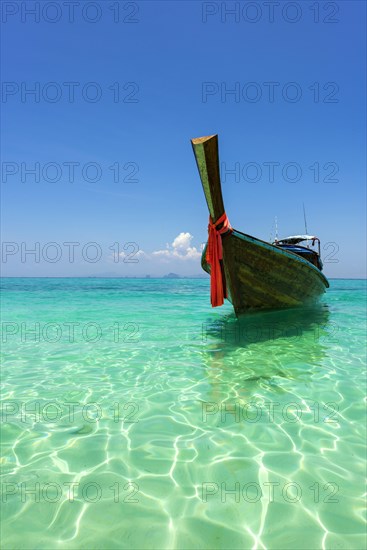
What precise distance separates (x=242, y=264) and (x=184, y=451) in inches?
231

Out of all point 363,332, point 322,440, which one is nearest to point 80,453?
point 322,440

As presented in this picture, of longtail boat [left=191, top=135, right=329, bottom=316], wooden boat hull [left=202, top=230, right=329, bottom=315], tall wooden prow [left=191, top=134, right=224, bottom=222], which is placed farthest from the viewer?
wooden boat hull [left=202, top=230, right=329, bottom=315]

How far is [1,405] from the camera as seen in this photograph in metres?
3.92

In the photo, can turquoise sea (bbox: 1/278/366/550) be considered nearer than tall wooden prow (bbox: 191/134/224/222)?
Yes

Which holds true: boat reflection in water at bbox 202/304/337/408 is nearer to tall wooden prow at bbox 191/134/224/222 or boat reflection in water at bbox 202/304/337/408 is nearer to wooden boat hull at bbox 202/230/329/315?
wooden boat hull at bbox 202/230/329/315

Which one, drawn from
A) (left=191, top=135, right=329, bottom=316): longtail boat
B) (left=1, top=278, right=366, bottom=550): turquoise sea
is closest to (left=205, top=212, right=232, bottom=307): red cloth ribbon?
(left=191, top=135, right=329, bottom=316): longtail boat

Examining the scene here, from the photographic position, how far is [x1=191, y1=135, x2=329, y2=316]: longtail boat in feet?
20.8

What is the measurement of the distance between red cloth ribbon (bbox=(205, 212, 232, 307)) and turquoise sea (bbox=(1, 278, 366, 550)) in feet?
5.60

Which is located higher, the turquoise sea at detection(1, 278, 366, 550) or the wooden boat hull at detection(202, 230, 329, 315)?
the wooden boat hull at detection(202, 230, 329, 315)

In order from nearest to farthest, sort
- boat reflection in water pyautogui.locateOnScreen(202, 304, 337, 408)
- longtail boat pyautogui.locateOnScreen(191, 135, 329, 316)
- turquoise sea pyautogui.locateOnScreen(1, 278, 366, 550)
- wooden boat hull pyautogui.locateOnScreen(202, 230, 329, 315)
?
1. turquoise sea pyautogui.locateOnScreen(1, 278, 366, 550)
2. boat reflection in water pyautogui.locateOnScreen(202, 304, 337, 408)
3. longtail boat pyautogui.locateOnScreen(191, 135, 329, 316)
4. wooden boat hull pyautogui.locateOnScreen(202, 230, 329, 315)

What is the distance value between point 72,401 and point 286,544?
2926mm

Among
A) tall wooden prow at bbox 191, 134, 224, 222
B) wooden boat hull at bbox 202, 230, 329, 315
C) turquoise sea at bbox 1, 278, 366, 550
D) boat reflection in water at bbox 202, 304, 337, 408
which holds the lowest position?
turquoise sea at bbox 1, 278, 366, 550

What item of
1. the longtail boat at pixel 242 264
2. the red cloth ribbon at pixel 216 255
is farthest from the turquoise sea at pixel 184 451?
the longtail boat at pixel 242 264

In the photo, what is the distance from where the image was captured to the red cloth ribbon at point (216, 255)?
24.3 ft
